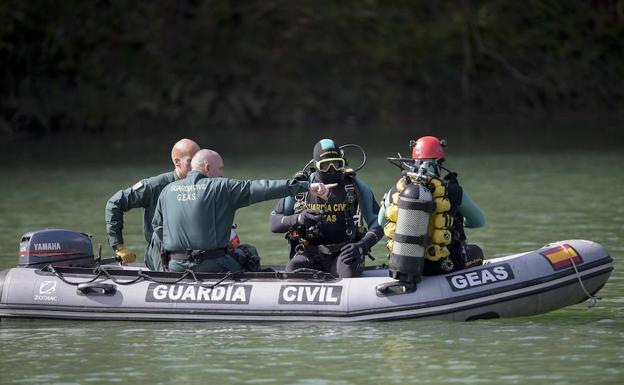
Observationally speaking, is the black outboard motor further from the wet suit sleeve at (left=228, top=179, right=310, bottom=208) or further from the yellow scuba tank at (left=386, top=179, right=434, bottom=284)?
the yellow scuba tank at (left=386, top=179, right=434, bottom=284)

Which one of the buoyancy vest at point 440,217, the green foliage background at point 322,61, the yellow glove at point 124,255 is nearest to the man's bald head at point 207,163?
the yellow glove at point 124,255

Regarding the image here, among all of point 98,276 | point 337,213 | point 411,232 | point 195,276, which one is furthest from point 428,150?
point 98,276

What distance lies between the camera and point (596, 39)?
3559 cm

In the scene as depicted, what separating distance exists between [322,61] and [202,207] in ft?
82.2

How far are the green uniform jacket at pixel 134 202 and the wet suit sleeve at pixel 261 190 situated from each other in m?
0.97

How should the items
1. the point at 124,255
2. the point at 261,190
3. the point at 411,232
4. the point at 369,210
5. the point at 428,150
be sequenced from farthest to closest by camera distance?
1. the point at 124,255
2. the point at 369,210
3. the point at 261,190
4. the point at 428,150
5. the point at 411,232

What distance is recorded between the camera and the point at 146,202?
451 inches

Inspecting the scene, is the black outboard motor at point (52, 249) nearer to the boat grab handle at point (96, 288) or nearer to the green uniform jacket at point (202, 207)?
the boat grab handle at point (96, 288)

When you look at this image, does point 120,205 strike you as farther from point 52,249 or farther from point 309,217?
point 309,217

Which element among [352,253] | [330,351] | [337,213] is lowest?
[330,351]

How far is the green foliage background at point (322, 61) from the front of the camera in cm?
3319

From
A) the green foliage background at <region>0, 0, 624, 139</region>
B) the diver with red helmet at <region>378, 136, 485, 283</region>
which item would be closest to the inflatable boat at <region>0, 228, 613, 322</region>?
the diver with red helmet at <region>378, 136, 485, 283</region>

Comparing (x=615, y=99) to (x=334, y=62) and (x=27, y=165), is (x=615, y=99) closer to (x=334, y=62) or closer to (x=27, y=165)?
(x=334, y=62)

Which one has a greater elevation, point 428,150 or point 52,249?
point 428,150
